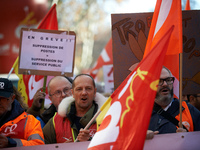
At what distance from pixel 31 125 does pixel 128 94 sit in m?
1.20

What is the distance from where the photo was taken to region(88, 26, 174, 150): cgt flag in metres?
2.68

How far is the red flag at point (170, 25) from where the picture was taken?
348cm

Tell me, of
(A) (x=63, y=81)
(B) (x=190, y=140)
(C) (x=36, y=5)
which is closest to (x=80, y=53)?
(C) (x=36, y=5)

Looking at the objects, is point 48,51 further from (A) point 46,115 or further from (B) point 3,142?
(B) point 3,142

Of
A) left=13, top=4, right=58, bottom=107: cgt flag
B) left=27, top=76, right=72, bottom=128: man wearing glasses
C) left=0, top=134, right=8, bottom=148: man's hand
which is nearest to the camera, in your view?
left=0, top=134, right=8, bottom=148: man's hand

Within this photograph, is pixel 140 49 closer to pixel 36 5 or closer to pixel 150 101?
pixel 150 101

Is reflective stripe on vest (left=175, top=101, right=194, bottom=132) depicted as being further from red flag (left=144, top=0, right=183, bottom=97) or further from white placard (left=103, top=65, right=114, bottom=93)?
white placard (left=103, top=65, right=114, bottom=93)

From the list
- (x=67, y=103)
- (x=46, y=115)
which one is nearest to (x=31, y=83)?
(x=46, y=115)

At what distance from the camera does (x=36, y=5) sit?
15719 millimetres

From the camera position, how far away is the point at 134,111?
9.01 ft

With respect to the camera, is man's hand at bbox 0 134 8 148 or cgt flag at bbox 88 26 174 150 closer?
cgt flag at bbox 88 26 174 150

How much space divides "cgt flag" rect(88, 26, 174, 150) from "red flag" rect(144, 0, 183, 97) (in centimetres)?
65

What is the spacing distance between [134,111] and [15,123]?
53.9 inches

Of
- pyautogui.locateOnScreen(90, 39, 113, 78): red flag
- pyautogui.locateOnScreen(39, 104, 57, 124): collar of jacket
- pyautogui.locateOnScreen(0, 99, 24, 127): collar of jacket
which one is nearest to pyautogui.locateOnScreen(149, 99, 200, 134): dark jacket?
pyautogui.locateOnScreen(0, 99, 24, 127): collar of jacket
